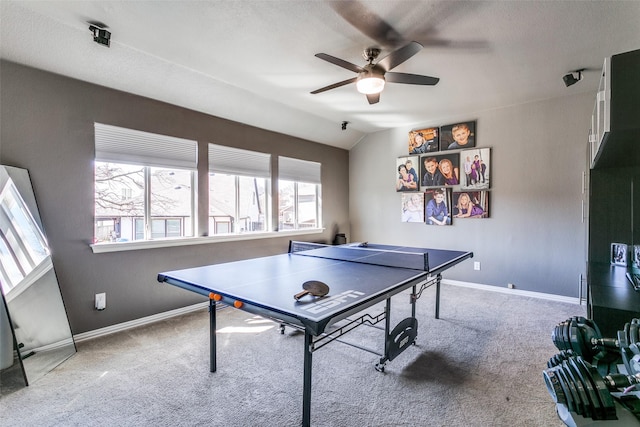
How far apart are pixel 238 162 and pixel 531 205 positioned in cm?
405

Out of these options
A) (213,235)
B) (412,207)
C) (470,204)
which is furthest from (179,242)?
(470,204)

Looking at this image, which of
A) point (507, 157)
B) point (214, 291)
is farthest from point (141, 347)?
point (507, 157)

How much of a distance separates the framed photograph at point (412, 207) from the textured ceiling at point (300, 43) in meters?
1.79

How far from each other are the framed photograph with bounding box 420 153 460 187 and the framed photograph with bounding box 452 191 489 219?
22 centimetres

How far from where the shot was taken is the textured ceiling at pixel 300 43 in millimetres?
2090

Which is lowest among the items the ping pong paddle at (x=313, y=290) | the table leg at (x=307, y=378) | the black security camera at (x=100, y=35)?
the table leg at (x=307, y=378)

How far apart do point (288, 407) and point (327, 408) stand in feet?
0.79

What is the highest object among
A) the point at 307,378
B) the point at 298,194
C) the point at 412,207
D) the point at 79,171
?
the point at 79,171

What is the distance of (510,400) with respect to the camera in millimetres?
1902

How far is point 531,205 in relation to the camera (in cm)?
409

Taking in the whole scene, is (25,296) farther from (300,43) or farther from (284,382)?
(300,43)

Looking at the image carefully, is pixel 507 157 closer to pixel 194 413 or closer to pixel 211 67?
pixel 211 67

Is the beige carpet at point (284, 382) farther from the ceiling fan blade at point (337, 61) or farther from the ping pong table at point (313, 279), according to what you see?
the ceiling fan blade at point (337, 61)

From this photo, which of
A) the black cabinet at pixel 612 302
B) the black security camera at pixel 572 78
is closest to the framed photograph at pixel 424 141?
the black security camera at pixel 572 78
